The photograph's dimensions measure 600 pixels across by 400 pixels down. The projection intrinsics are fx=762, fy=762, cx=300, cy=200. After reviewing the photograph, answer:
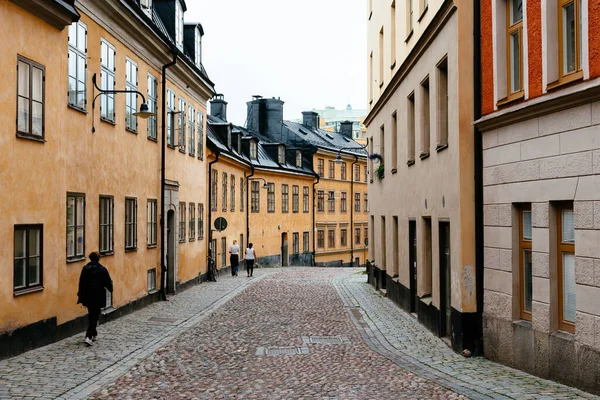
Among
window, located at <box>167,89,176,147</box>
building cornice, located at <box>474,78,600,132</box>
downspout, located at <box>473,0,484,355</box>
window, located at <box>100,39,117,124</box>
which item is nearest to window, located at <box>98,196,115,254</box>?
window, located at <box>100,39,117,124</box>

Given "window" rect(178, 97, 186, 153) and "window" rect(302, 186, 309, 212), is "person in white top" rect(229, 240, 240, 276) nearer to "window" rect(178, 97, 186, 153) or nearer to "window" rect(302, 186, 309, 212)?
"window" rect(178, 97, 186, 153)

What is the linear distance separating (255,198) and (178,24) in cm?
2114

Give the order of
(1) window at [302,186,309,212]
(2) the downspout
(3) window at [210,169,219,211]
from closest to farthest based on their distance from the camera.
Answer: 1. (2) the downspout
2. (3) window at [210,169,219,211]
3. (1) window at [302,186,309,212]

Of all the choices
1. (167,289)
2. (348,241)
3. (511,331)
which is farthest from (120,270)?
(348,241)

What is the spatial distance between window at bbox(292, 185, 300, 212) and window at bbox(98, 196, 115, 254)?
3557cm

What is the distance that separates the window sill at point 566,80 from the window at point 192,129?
1791 cm

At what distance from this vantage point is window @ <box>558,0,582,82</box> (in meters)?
8.95

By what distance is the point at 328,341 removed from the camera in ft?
46.0

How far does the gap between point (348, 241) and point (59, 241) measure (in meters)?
47.9

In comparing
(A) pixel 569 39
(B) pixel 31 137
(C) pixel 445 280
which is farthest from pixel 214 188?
(A) pixel 569 39

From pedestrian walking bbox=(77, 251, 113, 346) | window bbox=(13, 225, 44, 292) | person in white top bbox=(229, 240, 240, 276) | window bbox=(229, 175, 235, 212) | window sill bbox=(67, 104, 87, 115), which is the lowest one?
person in white top bbox=(229, 240, 240, 276)

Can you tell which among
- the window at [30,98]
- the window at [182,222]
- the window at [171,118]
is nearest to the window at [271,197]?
the window at [182,222]

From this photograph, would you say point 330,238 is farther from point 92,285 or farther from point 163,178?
point 92,285

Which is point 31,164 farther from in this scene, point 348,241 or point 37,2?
point 348,241
